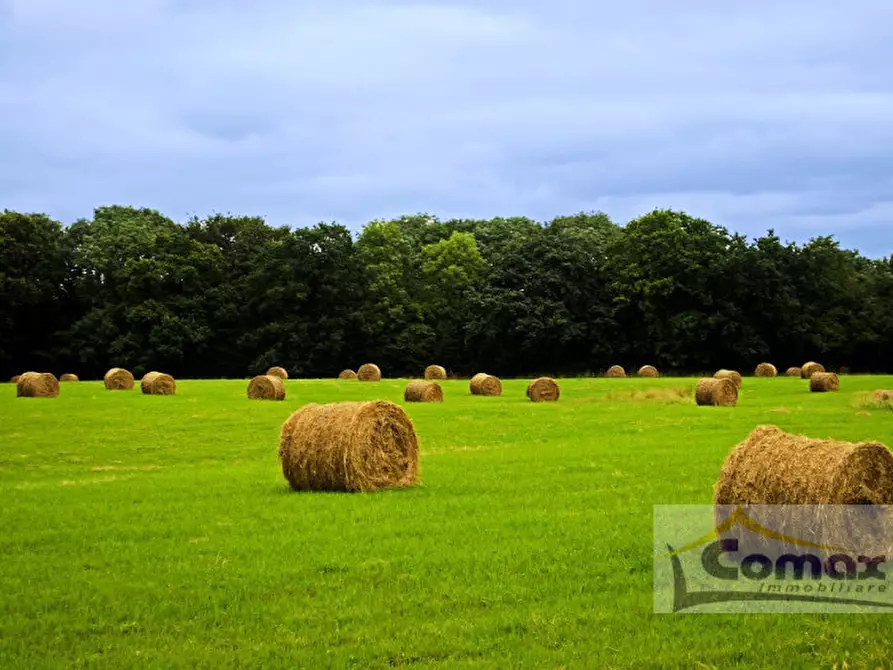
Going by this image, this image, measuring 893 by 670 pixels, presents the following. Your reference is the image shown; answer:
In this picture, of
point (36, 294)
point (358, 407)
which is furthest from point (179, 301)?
point (358, 407)

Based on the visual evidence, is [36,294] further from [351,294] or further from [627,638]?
[627,638]

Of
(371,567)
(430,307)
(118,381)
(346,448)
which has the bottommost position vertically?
(371,567)

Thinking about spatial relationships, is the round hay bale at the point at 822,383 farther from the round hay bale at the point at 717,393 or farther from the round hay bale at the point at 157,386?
the round hay bale at the point at 157,386

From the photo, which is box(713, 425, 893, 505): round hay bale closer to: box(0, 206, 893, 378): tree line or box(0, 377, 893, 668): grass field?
box(0, 377, 893, 668): grass field

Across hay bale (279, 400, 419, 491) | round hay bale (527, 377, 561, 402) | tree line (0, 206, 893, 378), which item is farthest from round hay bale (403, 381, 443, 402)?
tree line (0, 206, 893, 378)

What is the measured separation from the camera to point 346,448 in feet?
57.2

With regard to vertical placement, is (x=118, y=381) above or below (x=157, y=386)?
above

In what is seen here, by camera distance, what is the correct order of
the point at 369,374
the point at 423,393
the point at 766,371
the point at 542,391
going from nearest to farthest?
1. the point at 423,393
2. the point at 542,391
3. the point at 369,374
4. the point at 766,371

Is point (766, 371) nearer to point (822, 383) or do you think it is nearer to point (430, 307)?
point (822, 383)

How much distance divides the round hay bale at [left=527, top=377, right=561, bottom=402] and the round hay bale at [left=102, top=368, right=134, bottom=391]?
2146 cm

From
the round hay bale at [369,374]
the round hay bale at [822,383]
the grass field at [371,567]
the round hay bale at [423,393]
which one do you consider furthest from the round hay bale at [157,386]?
the round hay bale at [822,383]

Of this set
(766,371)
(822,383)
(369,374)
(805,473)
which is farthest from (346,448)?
(766,371)

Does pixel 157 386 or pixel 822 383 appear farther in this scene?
pixel 822 383

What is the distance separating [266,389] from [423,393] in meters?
7.18
